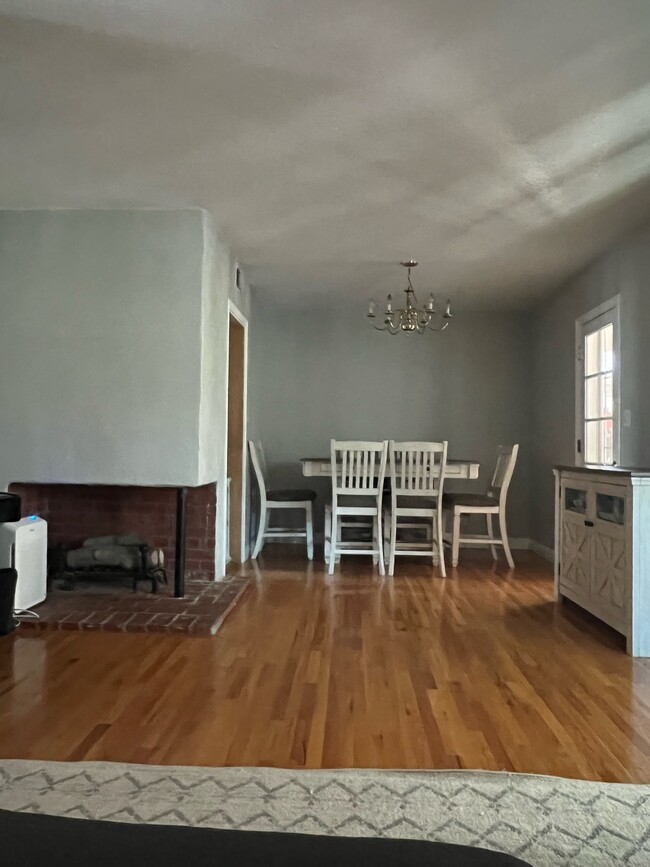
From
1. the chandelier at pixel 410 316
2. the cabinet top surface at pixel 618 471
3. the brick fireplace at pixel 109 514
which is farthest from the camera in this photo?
the chandelier at pixel 410 316

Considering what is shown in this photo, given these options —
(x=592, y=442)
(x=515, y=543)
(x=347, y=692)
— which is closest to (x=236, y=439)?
(x=592, y=442)

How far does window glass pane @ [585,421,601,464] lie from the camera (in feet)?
16.1

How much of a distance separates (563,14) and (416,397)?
186 inches

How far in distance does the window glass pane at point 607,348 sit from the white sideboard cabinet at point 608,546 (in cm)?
92

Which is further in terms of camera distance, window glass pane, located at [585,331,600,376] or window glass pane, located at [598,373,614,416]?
window glass pane, located at [585,331,600,376]

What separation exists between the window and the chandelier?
1.01m

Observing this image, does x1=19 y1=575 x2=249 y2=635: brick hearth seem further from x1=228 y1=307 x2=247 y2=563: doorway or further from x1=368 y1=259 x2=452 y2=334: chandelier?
x1=368 y1=259 x2=452 y2=334: chandelier

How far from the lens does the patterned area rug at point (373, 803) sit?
1658 millimetres

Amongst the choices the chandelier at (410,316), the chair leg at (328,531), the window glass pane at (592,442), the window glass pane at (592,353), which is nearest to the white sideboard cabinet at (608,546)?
the window glass pane at (592,442)

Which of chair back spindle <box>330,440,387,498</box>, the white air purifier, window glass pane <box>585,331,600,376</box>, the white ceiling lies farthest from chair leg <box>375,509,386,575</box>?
the white air purifier

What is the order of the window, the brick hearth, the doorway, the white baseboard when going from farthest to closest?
the white baseboard, the doorway, the window, the brick hearth

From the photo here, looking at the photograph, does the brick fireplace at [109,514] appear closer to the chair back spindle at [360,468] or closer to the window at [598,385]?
the chair back spindle at [360,468]

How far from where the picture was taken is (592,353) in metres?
5.04

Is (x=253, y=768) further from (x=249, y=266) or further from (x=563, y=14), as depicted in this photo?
(x=249, y=266)
